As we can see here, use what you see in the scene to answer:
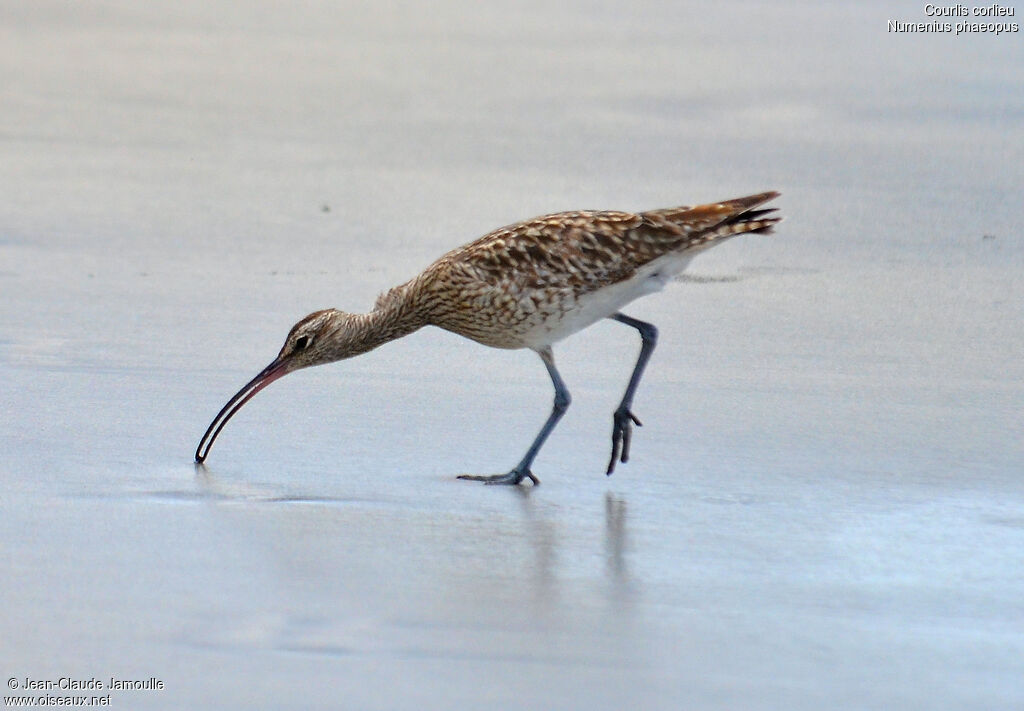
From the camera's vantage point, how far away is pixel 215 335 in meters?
8.40

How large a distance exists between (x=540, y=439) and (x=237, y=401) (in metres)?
1.30

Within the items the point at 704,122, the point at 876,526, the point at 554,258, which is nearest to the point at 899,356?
the point at 554,258

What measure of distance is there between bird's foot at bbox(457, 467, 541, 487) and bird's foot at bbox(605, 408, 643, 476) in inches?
10.3

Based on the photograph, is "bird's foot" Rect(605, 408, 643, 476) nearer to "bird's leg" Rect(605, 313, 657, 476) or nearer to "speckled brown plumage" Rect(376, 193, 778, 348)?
"bird's leg" Rect(605, 313, 657, 476)

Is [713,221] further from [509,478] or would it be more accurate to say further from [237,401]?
[237,401]

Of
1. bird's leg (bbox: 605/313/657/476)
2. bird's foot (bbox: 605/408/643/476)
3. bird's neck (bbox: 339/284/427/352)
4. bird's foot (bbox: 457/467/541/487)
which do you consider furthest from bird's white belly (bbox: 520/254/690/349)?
bird's foot (bbox: 457/467/541/487)

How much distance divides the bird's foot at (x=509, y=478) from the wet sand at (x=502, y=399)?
8cm

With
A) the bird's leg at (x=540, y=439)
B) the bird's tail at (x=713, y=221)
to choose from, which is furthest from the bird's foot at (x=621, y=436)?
the bird's tail at (x=713, y=221)

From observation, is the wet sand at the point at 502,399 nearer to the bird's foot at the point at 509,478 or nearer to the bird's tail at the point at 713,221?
the bird's foot at the point at 509,478

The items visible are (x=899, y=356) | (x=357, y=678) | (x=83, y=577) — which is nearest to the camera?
(x=357, y=678)

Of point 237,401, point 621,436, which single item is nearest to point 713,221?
point 621,436

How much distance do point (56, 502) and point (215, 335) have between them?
261cm

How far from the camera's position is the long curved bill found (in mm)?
6617

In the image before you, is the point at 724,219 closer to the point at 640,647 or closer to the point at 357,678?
the point at 640,647
